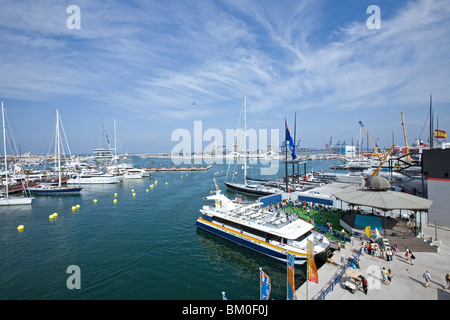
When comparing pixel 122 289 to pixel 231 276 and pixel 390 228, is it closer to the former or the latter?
pixel 231 276

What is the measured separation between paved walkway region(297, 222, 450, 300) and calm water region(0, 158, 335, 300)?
11.1 ft

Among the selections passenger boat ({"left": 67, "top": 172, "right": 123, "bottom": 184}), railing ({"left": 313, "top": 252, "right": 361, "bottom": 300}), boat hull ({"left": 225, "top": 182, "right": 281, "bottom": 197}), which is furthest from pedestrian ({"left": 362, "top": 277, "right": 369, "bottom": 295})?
passenger boat ({"left": 67, "top": 172, "right": 123, "bottom": 184})

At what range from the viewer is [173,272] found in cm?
1989

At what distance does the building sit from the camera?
2392cm

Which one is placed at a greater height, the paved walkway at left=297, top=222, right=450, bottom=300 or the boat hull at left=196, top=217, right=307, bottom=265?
the paved walkway at left=297, top=222, right=450, bottom=300

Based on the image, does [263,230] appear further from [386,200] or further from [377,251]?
[386,200]

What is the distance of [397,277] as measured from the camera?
15.2 m

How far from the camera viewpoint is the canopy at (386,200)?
21.0 m

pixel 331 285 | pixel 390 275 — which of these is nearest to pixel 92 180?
pixel 331 285

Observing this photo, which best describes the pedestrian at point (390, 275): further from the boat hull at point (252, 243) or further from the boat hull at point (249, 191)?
the boat hull at point (249, 191)

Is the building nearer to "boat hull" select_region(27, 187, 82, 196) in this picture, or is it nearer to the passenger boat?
"boat hull" select_region(27, 187, 82, 196)

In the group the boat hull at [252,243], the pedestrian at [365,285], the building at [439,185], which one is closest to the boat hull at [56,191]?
the boat hull at [252,243]

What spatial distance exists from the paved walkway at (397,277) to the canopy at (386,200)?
3852mm
